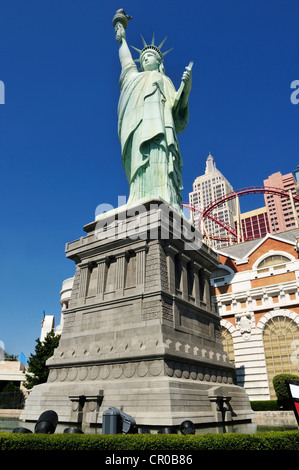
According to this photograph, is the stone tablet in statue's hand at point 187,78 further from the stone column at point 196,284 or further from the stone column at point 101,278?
the stone column at point 101,278

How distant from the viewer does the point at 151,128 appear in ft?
75.8

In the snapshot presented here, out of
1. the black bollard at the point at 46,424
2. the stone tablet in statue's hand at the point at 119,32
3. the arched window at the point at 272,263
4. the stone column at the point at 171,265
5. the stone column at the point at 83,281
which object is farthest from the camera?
the stone tablet in statue's hand at the point at 119,32

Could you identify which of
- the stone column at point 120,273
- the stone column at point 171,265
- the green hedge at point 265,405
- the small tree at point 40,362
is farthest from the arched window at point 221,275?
the small tree at point 40,362

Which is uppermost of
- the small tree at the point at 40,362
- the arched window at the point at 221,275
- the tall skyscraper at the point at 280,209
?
the tall skyscraper at the point at 280,209

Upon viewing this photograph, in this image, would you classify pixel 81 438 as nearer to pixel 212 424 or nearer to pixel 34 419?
pixel 212 424

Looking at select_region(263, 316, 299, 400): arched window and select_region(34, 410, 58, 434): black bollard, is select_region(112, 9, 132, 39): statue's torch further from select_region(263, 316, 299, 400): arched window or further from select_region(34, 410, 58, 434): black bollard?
select_region(34, 410, 58, 434): black bollard

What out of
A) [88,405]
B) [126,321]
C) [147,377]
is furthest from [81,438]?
[126,321]

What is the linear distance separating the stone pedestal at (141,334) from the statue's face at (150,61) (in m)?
14.4

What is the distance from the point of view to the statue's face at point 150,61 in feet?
92.1

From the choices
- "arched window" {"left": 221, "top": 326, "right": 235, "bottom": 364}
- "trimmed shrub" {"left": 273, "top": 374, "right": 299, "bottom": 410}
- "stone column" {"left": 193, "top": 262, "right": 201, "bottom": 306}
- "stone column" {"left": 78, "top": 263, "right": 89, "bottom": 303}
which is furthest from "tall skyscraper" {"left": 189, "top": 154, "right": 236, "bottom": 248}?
"stone column" {"left": 78, "top": 263, "right": 89, "bottom": 303}

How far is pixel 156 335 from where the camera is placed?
15422mm

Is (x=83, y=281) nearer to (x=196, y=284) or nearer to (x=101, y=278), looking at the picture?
(x=101, y=278)

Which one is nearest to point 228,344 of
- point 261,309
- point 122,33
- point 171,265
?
point 261,309

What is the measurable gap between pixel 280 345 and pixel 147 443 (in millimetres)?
19762
